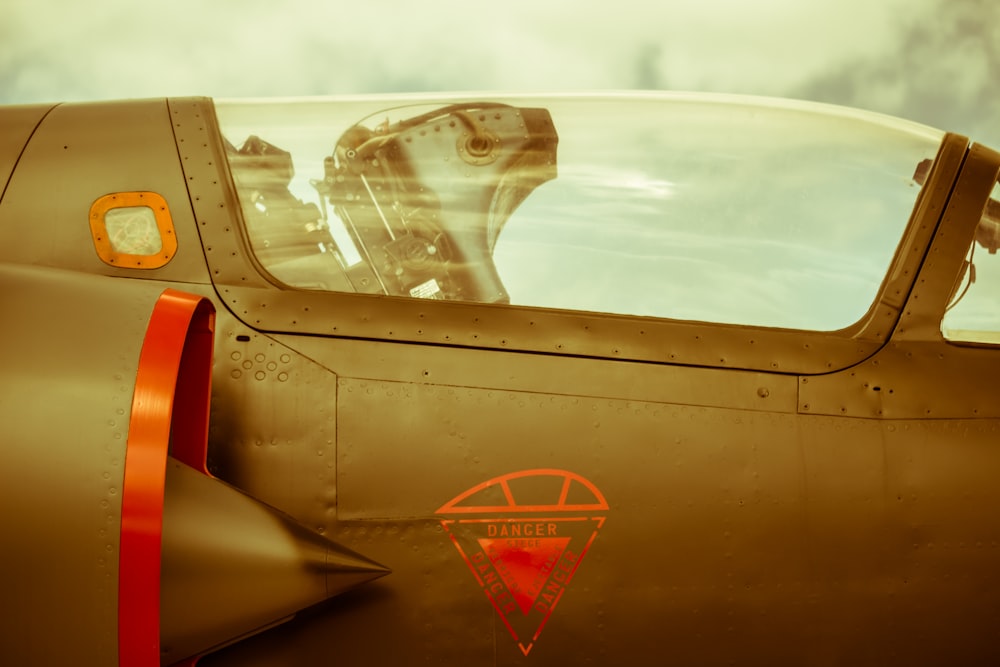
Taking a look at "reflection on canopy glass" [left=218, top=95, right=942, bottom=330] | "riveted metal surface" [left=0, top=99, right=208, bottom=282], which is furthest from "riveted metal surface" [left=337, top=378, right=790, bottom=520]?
"riveted metal surface" [left=0, top=99, right=208, bottom=282]

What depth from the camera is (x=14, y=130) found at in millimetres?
3562

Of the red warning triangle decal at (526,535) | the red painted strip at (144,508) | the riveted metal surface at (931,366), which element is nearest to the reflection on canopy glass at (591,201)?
the riveted metal surface at (931,366)

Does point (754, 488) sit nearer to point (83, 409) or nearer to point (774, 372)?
point (774, 372)

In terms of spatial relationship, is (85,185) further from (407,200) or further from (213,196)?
(407,200)

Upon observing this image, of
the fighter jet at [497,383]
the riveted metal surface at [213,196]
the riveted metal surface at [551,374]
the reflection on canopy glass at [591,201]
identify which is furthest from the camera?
the reflection on canopy glass at [591,201]

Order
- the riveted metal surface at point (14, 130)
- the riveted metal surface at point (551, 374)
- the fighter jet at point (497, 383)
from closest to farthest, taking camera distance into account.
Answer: the fighter jet at point (497, 383)
the riveted metal surface at point (551, 374)
the riveted metal surface at point (14, 130)

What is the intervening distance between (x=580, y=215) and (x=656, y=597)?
1408 millimetres

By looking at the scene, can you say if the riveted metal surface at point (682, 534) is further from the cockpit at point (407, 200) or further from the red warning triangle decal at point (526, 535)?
the cockpit at point (407, 200)

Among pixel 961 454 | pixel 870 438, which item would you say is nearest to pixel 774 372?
pixel 870 438

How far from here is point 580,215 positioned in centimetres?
347

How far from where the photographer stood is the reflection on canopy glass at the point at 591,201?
3.34m

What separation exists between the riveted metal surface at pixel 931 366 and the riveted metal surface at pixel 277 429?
5.32ft

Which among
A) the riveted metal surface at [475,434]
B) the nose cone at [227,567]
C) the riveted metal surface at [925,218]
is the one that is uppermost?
the riveted metal surface at [925,218]

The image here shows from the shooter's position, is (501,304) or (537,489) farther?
(501,304)
